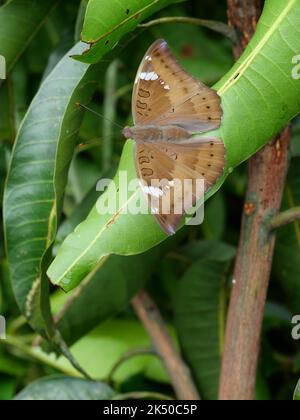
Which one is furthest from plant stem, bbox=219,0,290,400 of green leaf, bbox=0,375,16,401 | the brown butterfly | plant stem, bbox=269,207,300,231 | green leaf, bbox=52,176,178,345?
green leaf, bbox=0,375,16,401

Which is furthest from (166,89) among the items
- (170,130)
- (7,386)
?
(7,386)

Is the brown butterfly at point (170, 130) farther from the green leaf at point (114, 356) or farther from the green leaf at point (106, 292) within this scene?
the green leaf at point (114, 356)

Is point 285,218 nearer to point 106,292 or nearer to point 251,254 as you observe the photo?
point 251,254

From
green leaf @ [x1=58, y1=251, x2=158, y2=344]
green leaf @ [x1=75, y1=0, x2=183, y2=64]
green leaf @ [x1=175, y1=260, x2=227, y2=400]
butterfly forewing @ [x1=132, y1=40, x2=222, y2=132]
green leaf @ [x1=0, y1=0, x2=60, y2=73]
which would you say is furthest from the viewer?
green leaf @ [x1=175, y1=260, x2=227, y2=400]

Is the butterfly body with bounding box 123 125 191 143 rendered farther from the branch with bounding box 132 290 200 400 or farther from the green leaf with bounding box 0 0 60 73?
the branch with bounding box 132 290 200 400

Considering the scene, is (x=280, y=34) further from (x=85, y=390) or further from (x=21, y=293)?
(x=85, y=390)

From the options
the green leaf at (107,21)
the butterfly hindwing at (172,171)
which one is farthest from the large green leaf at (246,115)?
the green leaf at (107,21)

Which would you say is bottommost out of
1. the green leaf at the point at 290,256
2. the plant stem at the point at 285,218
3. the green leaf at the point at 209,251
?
the green leaf at the point at 209,251
